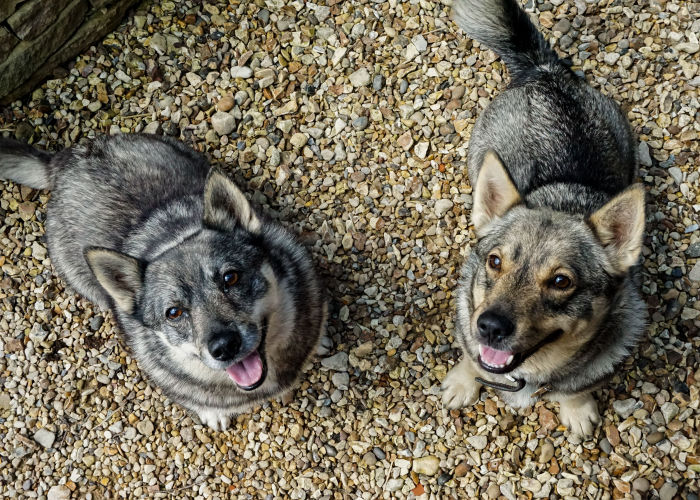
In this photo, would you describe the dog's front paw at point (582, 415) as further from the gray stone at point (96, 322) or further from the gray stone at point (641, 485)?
the gray stone at point (96, 322)

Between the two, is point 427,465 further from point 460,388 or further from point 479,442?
point 460,388

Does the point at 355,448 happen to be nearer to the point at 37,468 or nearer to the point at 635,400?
the point at 635,400

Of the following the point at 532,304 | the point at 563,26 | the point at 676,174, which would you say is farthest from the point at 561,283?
the point at 563,26

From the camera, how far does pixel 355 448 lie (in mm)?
5117

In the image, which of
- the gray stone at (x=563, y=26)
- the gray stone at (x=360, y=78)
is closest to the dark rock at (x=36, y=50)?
the gray stone at (x=360, y=78)

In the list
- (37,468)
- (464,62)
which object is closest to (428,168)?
(464,62)

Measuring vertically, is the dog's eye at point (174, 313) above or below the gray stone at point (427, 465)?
above

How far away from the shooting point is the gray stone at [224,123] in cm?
607

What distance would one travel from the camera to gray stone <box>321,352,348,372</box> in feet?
17.5

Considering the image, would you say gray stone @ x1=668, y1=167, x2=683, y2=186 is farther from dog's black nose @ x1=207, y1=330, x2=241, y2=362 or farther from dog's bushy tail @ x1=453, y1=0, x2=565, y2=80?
dog's black nose @ x1=207, y1=330, x2=241, y2=362

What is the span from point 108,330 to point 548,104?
14.1ft

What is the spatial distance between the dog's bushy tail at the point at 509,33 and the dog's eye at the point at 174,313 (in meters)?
3.26

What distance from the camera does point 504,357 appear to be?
3980 mm

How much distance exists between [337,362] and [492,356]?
5.65 ft
